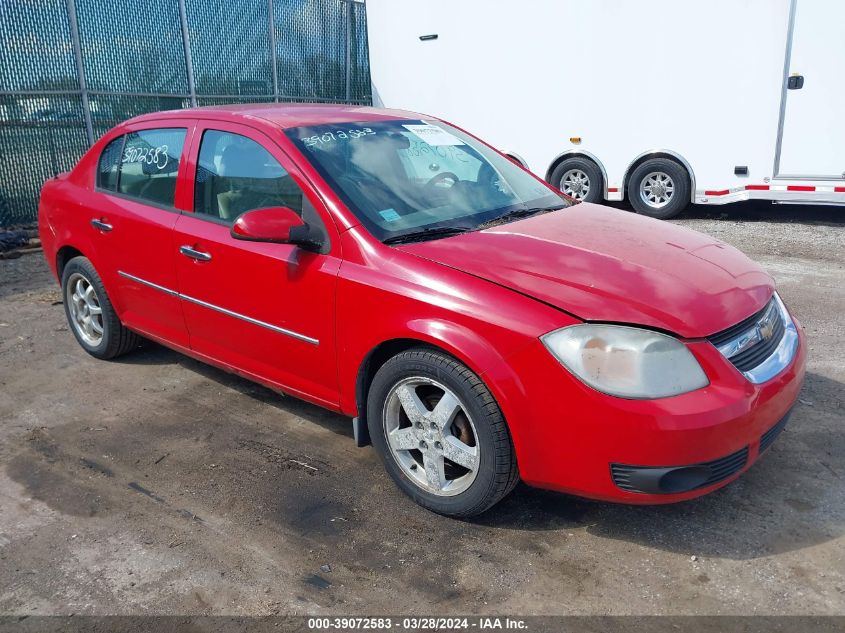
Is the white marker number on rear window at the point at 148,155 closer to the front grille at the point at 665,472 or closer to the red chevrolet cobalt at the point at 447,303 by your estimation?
the red chevrolet cobalt at the point at 447,303

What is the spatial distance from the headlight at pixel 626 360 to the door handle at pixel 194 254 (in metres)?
1.98

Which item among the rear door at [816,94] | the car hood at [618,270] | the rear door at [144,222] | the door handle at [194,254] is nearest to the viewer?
the car hood at [618,270]

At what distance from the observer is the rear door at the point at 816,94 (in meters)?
8.43

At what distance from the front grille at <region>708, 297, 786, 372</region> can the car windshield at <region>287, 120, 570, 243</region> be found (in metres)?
1.24

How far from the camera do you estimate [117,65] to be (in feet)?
34.8

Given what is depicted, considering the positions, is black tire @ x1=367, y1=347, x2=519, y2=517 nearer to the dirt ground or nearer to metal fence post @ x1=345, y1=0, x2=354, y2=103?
the dirt ground

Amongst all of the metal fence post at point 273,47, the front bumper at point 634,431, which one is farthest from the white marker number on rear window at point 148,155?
the metal fence post at point 273,47

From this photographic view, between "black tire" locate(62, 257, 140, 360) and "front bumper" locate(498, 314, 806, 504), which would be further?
"black tire" locate(62, 257, 140, 360)

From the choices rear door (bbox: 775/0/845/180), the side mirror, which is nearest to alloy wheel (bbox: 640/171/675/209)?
rear door (bbox: 775/0/845/180)

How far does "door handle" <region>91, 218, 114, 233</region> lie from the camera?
14.8 feet

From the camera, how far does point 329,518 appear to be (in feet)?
10.3

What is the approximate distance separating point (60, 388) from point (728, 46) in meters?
8.36

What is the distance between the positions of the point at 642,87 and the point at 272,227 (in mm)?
7808

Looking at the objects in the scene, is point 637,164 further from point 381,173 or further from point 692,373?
point 692,373
